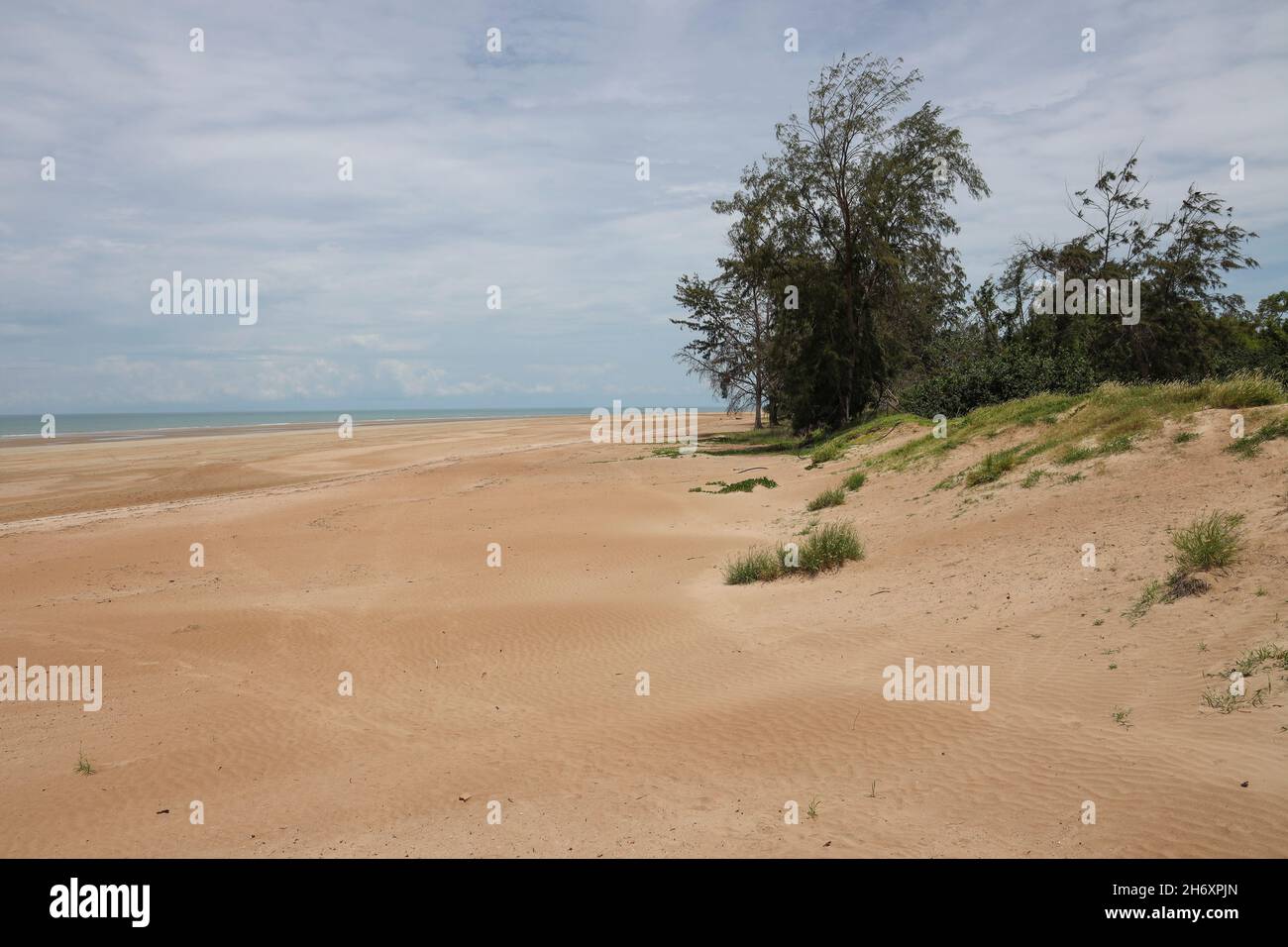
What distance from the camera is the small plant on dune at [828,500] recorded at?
62.4ft

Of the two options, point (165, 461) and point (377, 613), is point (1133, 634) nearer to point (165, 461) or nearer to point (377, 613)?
point (377, 613)

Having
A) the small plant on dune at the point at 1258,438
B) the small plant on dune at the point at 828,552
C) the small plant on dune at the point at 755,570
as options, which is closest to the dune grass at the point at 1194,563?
the small plant on dune at the point at 1258,438

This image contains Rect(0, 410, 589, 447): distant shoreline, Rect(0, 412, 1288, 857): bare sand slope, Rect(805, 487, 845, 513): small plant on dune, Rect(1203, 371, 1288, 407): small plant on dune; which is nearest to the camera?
Rect(0, 412, 1288, 857): bare sand slope

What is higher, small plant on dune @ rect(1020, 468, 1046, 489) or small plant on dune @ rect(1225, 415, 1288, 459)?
small plant on dune @ rect(1225, 415, 1288, 459)

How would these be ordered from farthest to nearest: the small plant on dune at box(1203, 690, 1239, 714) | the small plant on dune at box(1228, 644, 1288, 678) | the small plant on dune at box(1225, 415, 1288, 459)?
Result: the small plant on dune at box(1225, 415, 1288, 459) < the small plant on dune at box(1228, 644, 1288, 678) < the small plant on dune at box(1203, 690, 1239, 714)

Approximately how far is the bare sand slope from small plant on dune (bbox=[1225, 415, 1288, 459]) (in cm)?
27

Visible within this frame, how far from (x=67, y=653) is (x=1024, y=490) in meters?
15.4

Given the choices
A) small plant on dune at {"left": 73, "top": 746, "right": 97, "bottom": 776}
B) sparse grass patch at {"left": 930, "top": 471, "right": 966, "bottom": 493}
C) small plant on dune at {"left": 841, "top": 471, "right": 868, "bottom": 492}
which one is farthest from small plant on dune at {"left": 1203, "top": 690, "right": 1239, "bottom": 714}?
small plant on dune at {"left": 841, "top": 471, "right": 868, "bottom": 492}

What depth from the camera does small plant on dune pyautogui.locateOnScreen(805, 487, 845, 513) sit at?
62.4ft

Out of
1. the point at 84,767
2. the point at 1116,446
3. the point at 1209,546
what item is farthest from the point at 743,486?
the point at 84,767

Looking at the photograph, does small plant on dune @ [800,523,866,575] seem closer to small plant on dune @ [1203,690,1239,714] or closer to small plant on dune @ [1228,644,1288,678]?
small plant on dune @ [1228,644,1288,678]

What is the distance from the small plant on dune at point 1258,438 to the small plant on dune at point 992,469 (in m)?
4.09

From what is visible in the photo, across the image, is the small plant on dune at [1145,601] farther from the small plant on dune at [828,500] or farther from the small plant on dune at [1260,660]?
the small plant on dune at [828,500]
